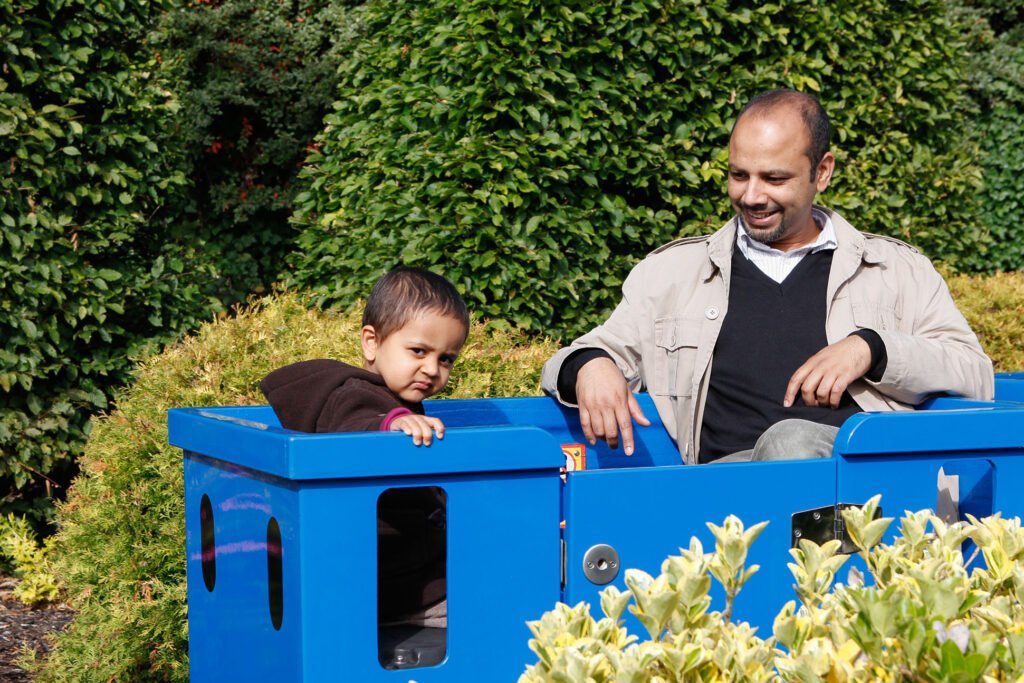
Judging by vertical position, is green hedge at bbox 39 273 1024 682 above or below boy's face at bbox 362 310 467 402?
below

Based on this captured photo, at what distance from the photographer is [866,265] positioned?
296 cm

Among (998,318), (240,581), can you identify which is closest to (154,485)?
(240,581)

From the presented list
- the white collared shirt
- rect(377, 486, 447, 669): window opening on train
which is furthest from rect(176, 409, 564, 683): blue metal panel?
the white collared shirt

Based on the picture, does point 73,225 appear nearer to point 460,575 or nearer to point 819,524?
point 460,575

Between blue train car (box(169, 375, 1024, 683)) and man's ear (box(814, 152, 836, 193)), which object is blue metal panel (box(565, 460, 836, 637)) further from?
man's ear (box(814, 152, 836, 193))

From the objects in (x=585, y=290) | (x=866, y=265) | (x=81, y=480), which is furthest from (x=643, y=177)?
(x=81, y=480)

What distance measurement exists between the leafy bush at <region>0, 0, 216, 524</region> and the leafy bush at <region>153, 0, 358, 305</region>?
279cm

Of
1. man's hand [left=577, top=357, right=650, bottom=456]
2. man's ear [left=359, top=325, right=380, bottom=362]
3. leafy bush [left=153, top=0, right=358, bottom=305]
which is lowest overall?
man's hand [left=577, top=357, right=650, bottom=456]

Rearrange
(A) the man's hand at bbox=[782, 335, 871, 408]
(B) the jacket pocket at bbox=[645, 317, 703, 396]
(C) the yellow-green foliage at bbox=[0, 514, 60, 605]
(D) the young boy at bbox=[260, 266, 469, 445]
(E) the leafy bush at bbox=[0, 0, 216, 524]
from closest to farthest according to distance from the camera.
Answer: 1. (D) the young boy at bbox=[260, 266, 469, 445]
2. (A) the man's hand at bbox=[782, 335, 871, 408]
3. (B) the jacket pocket at bbox=[645, 317, 703, 396]
4. (E) the leafy bush at bbox=[0, 0, 216, 524]
5. (C) the yellow-green foliage at bbox=[0, 514, 60, 605]

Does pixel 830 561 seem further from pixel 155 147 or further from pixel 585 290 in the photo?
pixel 155 147

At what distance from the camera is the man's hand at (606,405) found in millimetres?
2562

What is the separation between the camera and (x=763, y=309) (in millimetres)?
2998

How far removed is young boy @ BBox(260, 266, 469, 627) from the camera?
7.00ft

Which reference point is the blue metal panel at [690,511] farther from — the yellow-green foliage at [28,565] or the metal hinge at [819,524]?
the yellow-green foliage at [28,565]
